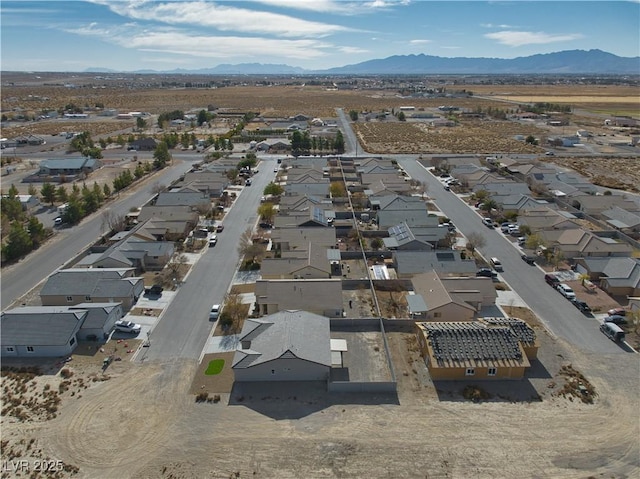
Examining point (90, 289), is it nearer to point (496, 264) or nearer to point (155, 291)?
point (155, 291)

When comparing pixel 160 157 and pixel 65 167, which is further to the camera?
pixel 160 157

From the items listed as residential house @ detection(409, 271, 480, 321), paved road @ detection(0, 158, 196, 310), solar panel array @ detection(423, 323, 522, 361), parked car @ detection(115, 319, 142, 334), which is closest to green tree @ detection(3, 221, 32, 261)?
paved road @ detection(0, 158, 196, 310)

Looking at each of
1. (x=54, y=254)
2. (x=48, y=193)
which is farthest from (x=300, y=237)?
(x=48, y=193)

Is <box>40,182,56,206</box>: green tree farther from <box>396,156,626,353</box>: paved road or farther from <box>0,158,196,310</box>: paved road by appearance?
<box>396,156,626,353</box>: paved road

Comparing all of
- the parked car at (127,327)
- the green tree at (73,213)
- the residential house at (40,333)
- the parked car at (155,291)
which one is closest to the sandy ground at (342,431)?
the parked car at (127,327)

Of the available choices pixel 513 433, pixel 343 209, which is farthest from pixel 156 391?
pixel 343 209

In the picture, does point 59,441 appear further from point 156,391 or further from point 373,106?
point 373,106

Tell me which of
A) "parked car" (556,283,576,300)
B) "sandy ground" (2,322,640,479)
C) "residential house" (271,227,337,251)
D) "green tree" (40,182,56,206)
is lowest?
"sandy ground" (2,322,640,479)

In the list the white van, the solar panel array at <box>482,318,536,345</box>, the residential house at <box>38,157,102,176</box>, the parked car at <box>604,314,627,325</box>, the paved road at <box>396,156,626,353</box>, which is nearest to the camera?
the solar panel array at <box>482,318,536,345</box>
